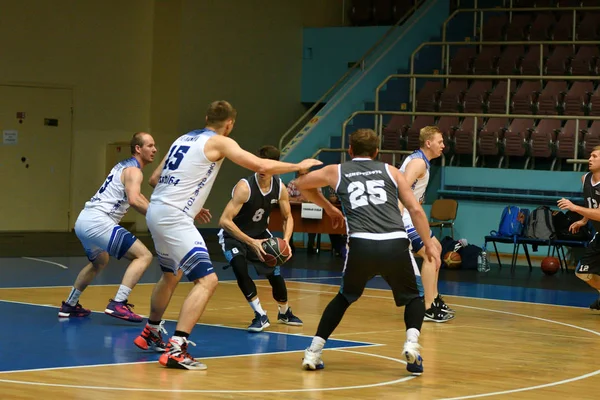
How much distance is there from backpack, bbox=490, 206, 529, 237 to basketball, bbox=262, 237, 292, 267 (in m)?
8.01

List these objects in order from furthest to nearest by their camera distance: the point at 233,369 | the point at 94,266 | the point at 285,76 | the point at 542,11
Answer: the point at 285,76 → the point at 542,11 → the point at 94,266 → the point at 233,369

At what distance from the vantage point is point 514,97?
64.6 feet

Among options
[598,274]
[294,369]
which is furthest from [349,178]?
[598,274]

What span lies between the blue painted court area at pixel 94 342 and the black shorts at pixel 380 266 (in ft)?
4.18

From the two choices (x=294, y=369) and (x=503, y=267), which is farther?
(x=503, y=267)

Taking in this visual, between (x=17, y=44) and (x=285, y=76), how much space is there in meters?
6.19

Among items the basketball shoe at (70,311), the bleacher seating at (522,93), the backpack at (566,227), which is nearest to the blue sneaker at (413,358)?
the basketball shoe at (70,311)

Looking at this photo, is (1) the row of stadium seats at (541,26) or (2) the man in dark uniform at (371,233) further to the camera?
(1) the row of stadium seats at (541,26)

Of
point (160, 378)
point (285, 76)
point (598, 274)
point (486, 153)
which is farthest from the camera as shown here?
point (285, 76)

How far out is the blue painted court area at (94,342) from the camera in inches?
304

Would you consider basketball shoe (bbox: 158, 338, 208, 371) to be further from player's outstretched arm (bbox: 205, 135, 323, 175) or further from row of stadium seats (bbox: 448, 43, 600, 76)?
row of stadium seats (bbox: 448, 43, 600, 76)

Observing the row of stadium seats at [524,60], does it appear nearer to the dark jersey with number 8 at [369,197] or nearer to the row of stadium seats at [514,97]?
the row of stadium seats at [514,97]

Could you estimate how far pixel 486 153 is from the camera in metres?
19.1

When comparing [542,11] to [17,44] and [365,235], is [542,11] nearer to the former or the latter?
[17,44]
